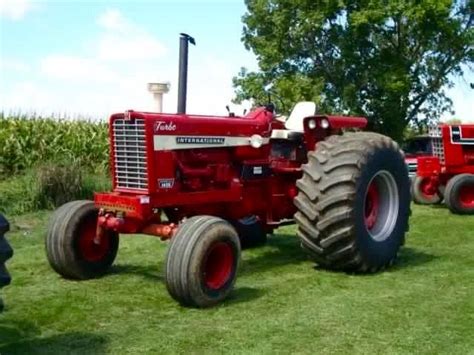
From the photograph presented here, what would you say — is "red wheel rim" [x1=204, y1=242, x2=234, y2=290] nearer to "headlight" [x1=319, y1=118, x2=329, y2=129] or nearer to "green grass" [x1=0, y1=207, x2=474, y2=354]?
"green grass" [x1=0, y1=207, x2=474, y2=354]

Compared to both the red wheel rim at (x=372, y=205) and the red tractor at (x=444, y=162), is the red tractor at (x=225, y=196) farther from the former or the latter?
the red tractor at (x=444, y=162)

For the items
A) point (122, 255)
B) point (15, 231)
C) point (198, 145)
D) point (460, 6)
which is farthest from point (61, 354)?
point (460, 6)

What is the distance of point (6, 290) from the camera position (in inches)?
235

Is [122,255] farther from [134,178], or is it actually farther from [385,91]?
[385,91]

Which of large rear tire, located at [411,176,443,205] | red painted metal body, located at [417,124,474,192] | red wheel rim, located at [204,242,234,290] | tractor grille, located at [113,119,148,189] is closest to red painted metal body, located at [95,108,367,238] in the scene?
tractor grille, located at [113,119,148,189]

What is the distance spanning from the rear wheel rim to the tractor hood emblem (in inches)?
84.0

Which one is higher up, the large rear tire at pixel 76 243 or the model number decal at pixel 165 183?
the model number decal at pixel 165 183

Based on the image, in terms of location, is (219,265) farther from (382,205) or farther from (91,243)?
(382,205)

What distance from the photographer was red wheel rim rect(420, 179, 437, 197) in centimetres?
1285

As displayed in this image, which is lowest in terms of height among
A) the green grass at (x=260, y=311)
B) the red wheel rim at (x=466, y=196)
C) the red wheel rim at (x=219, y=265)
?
the green grass at (x=260, y=311)

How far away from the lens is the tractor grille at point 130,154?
5941 mm

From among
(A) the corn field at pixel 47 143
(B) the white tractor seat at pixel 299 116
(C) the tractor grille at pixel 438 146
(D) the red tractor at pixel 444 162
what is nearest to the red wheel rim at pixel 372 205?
(B) the white tractor seat at pixel 299 116

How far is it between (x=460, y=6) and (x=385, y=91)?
4625 millimetres

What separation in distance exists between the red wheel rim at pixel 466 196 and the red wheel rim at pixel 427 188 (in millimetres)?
1128
